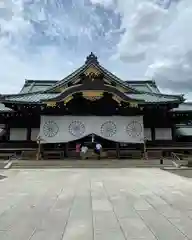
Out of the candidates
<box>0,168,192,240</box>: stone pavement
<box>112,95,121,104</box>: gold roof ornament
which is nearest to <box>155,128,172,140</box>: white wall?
<box>112,95,121,104</box>: gold roof ornament

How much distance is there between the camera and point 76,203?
610 cm

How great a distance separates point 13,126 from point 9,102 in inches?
107

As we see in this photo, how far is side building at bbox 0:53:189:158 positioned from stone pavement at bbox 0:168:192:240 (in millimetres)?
11795

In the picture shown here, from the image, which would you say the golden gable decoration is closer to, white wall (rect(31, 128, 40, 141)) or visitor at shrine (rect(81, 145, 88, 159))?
white wall (rect(31, 128, 40, 141))

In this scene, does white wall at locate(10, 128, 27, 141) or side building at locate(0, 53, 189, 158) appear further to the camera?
white wall at locate(10, 128, 27, 141)

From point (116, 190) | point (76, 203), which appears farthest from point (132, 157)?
point (76, 203)

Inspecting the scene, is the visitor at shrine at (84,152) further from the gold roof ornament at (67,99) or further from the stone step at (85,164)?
the gold roof ornament at (67,99)

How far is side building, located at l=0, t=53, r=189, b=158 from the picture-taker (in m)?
19.8

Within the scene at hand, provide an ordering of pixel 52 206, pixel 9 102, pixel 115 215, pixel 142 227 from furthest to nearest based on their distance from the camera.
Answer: pixel 9 102 → pixel 52 206 → pixel 115 215 → pixel 142 227

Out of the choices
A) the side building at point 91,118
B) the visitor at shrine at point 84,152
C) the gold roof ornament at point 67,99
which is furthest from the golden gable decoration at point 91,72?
the visitor at shrine at point 84,152

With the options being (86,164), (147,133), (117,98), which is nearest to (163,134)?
(147,133)

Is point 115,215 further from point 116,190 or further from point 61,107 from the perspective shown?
point 61,107

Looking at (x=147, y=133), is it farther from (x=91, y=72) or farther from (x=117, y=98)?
(x=91, y=72)

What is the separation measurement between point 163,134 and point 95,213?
17.8m
